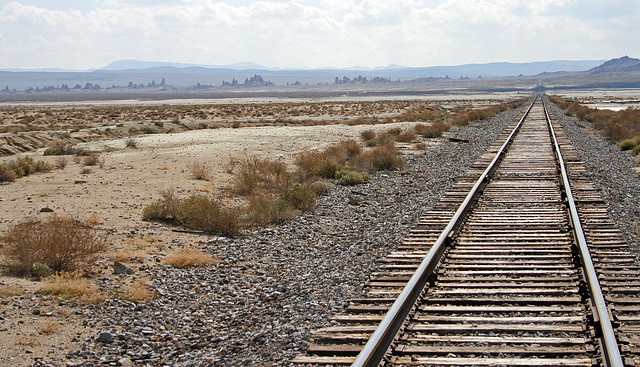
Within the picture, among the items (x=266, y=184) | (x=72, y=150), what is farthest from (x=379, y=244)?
(x=72, y=150)

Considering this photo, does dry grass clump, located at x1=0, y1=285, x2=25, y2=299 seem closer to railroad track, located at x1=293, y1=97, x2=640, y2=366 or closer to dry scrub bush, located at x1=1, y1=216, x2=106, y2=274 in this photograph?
dry scrub bush, located at x1=1, y1=216, x2=106, y2=274

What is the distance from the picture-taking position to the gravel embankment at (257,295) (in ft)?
18.5

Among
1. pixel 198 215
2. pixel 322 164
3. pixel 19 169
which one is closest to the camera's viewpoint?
pixel 198 215

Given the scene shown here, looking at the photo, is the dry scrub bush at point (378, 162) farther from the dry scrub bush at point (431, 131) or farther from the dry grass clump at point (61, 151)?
the dry grass clump at point (61, 151)

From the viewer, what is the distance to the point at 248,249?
9484mm

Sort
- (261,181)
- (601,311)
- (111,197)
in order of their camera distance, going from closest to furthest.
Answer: (601,311) < (111,197) < (261,181)

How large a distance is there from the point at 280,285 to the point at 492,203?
17.6ft

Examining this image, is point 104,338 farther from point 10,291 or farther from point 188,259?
point 188,259

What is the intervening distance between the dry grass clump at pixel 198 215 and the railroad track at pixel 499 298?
340 cm

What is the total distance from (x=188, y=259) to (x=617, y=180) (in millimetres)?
11071

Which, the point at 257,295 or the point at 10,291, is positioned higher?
the point at 10,291

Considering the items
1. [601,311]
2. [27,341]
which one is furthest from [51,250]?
[601,311]

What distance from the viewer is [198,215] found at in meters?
10.9

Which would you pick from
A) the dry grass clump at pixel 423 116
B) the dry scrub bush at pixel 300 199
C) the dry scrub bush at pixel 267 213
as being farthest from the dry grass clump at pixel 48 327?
the dry grass clump at pixel 423 116
